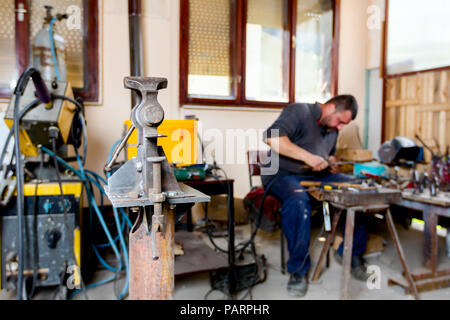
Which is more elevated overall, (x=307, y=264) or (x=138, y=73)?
(x=138, y=73)

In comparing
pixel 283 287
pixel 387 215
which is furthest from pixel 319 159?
pixel 283 287

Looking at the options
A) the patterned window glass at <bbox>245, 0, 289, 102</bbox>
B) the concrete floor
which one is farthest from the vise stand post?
the patterned window glass at <bbox>245, 0, 289, 102</bbox>

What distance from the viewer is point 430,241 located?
75.8 inches

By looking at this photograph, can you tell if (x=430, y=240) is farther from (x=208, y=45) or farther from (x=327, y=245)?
(x=208, y=45)

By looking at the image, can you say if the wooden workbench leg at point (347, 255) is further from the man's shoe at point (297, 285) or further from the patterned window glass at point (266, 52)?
the patterned window glass at point (266, 52)

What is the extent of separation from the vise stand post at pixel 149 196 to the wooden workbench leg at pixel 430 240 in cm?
189

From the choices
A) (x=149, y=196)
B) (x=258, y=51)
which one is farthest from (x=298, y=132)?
(x=149, y=196)

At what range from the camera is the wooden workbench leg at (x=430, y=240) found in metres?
1.88

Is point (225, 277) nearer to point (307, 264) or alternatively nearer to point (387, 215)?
point (307, 264)

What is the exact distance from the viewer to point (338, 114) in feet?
7.13

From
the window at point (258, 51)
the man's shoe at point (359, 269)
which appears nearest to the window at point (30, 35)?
the window at point (258, 51)

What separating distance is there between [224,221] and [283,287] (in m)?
0.55

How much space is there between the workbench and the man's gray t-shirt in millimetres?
640

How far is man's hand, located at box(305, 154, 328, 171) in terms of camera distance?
6.88ft
